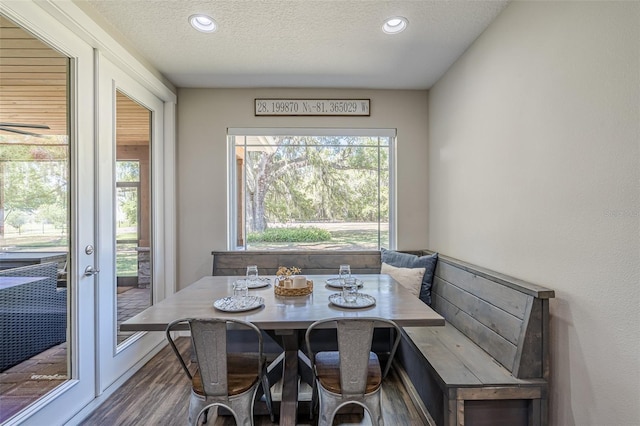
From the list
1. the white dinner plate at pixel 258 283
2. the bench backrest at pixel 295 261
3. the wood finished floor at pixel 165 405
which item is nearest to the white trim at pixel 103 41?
the bench backrest at pixel 295 261

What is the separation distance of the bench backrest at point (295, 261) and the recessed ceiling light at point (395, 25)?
1.93 metres

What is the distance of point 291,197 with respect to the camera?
3.31 m

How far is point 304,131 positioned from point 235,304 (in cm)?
206

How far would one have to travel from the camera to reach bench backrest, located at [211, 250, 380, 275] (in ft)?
9.86

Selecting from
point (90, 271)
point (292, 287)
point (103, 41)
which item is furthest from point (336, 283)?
point (103, 41)

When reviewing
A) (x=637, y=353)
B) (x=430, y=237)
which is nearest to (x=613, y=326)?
(x=637, y=353)

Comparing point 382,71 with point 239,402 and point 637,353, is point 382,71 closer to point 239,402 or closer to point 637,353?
point 637,353

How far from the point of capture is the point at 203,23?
2062 mm

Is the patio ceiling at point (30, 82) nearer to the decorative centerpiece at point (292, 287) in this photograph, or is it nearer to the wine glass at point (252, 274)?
the wine glass at point (252, 274)

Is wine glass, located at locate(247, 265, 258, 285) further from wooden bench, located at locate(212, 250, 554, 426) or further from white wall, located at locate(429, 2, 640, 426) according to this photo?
white wall, located at locate(429, 2, 640, 426)

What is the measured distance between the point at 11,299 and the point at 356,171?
2.81 meters

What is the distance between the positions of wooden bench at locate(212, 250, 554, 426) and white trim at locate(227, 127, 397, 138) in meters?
1.53

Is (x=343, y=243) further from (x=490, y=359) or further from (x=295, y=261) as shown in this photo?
(x=490, y=359)

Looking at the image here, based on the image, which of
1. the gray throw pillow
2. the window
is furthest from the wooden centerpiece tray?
the window
